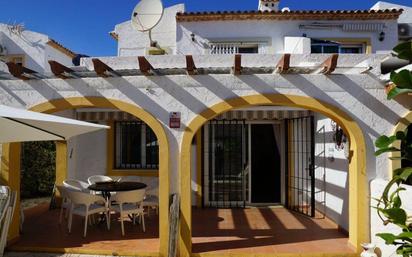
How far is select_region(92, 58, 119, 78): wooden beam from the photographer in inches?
406

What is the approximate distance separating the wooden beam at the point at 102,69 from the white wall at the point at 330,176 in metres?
8.92

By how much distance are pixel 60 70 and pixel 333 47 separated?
14.0 metres

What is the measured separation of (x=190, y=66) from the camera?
10133 millimetres

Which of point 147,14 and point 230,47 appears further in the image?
point 230,47

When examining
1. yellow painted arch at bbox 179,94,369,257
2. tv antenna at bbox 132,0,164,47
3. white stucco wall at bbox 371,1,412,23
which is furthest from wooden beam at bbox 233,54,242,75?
white stucco wall at bbox 371,1,412,23

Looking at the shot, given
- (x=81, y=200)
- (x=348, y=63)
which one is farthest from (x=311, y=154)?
(x=81, y=200)

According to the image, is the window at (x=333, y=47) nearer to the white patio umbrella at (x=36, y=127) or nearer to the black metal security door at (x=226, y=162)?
the black metal security door at (x=226, y=162)

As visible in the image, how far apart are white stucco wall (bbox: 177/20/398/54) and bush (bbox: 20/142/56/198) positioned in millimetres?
10082

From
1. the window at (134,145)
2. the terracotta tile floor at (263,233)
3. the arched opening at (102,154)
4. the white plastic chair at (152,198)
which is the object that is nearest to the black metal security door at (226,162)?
the terracotta tile floor at (263,233)

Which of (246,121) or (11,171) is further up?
(246,121)

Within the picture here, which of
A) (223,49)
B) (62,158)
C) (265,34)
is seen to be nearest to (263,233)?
(223,49)

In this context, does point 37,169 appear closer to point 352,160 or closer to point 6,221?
point 6,221

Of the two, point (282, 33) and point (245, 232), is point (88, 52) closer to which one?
point (282, 33)

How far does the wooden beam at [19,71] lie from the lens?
1097cm
